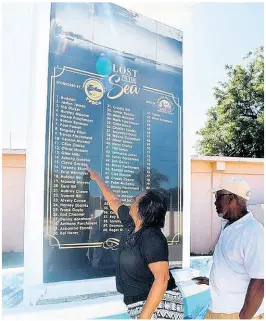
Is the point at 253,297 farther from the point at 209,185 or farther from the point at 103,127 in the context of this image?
the point at 209,185

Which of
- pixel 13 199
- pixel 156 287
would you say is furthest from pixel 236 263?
pixel 13 199

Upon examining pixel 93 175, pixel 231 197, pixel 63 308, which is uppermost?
pixel 93 175

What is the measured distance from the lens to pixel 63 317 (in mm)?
2529

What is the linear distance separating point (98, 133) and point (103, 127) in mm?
60

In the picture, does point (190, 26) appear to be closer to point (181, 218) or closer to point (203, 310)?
point (181, 218)

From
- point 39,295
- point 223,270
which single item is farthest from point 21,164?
point 223,270

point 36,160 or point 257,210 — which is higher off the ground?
point 36,160

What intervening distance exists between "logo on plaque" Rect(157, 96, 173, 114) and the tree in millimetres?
7572

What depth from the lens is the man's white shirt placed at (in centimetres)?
240

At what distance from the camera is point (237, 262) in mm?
2498

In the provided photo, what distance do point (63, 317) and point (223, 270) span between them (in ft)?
3.26

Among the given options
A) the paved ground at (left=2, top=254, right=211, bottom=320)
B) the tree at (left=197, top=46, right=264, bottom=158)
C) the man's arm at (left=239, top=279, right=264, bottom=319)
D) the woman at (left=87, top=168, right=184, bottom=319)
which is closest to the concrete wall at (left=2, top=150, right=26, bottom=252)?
the paved ground at (left=2, top=254, right=211, bottom=320)

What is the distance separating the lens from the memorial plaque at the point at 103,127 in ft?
8.83

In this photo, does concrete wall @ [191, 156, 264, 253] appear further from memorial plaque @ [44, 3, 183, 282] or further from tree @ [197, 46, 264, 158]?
tree @ [197, 46, 264, 158]
